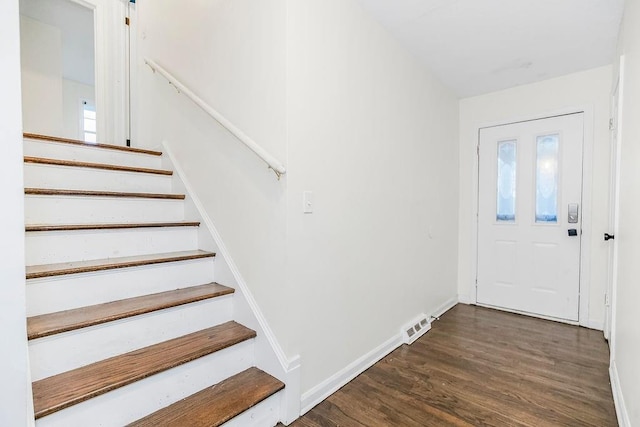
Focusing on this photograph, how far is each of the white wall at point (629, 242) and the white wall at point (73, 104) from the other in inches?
278

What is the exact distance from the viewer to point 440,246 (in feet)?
10.7

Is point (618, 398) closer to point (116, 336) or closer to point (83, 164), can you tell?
point (116, 336)

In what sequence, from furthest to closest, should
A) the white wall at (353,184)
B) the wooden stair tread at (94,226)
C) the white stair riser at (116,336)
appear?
the white wall at (353,184) → the wooden stair tread at (94,226) → the white stair riser at (116,336)

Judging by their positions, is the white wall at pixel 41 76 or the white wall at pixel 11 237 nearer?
the white wall at pixel 11 237

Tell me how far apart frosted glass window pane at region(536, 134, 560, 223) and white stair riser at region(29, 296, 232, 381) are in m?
3.17

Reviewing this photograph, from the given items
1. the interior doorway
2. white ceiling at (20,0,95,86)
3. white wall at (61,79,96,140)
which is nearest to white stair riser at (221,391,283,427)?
the interior doorway

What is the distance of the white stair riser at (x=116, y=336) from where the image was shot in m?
1.24

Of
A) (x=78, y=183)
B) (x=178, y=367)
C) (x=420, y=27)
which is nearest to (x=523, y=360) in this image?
(x=178, y=367)

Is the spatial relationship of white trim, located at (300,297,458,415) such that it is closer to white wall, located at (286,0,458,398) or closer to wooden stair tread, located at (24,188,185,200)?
white wall, located at (286,0,458,398)

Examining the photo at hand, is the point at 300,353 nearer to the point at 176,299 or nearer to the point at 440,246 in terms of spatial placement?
the point at 176,299

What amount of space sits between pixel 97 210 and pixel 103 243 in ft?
0.89

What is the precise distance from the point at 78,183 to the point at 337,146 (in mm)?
1697

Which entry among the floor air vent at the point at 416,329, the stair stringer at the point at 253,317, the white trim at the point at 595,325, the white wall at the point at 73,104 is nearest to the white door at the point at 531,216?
the white trim at the point at 595,325

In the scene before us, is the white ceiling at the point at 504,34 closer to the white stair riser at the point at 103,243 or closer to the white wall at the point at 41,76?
the white stair riser at the point at 103,243
